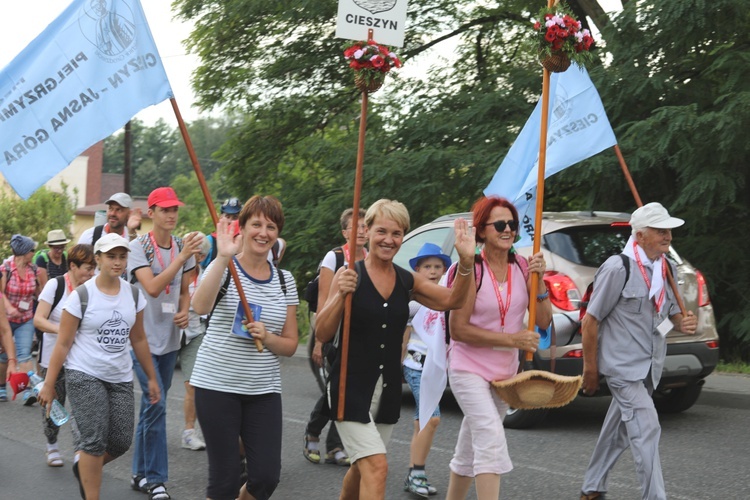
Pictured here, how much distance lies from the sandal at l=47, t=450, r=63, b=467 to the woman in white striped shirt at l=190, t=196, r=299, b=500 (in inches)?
134

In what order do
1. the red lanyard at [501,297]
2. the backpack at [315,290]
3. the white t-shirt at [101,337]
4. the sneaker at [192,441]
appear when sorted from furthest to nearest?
the sneaker at [192,441]
the backpack at [315,290]
the white t-shirt at [101,337]
the red lanyard at [501,297]

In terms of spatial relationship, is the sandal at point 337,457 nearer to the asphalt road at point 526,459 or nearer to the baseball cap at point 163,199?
the asphalt road at point 526,459

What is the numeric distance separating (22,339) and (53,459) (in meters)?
3.83

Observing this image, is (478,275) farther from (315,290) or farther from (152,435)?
(152,435)

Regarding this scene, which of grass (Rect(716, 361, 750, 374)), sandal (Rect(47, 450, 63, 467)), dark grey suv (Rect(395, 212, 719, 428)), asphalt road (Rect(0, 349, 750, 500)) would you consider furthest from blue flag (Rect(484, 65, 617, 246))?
grass (Rect(716, 361, 750, 374))

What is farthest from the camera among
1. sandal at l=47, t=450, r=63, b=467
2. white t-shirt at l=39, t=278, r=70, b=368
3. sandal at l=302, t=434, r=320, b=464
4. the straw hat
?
sandal at l=47, t=450, r=63, b=467

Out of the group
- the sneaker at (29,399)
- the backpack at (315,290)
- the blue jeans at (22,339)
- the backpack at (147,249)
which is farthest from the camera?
the blue jeans at (22,339)

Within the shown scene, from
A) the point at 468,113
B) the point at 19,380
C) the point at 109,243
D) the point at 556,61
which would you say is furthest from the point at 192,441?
the point at 468,113

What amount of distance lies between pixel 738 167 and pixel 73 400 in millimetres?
8242

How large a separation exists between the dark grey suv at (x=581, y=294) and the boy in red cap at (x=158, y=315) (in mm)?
2863

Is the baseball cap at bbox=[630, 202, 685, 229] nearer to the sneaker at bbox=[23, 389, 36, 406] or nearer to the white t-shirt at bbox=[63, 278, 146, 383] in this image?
the white t-shirt at bbox=[63, 278, 146, 383]

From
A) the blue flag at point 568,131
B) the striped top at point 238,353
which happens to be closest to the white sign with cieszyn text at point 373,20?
the striped top at point 238,353

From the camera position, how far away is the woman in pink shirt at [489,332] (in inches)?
207

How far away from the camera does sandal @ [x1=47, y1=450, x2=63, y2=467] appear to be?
7.96 meters
